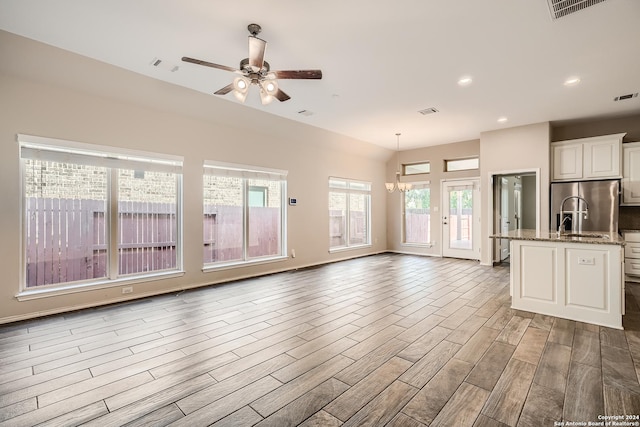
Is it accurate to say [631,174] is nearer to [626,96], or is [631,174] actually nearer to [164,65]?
[626,96]

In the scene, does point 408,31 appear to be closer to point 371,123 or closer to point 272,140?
point 371,123

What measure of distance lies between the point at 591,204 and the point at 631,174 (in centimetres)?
83

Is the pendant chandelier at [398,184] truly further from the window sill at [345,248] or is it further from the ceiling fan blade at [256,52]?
the ceiling fan blade at [256,52]

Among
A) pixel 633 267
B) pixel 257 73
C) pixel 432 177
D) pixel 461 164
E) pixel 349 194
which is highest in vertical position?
pixel 257 73

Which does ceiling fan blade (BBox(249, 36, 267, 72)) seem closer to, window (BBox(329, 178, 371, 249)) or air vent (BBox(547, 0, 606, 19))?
air vent (BBox(547, 0, 606, 19))

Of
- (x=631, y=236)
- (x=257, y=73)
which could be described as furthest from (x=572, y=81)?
(x=257, y=73)

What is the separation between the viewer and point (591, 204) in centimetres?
565

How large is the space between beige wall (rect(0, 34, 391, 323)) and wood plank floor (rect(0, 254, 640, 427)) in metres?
0.80

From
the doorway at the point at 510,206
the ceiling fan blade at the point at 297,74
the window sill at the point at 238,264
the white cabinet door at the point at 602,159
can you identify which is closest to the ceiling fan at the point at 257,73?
the ceiling fan blade at the point at 297,74

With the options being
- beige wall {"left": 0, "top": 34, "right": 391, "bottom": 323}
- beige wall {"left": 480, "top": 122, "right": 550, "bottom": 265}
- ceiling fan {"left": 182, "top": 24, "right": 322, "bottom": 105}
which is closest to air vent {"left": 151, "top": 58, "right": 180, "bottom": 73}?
beige wall {"left": 0, "top": 34, "right": 391, "bottom": 323}

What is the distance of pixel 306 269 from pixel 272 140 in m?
2.89

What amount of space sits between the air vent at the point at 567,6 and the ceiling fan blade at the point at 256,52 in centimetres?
254

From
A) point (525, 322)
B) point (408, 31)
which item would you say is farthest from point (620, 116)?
point (408, 31)

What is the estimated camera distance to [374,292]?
475 cm
